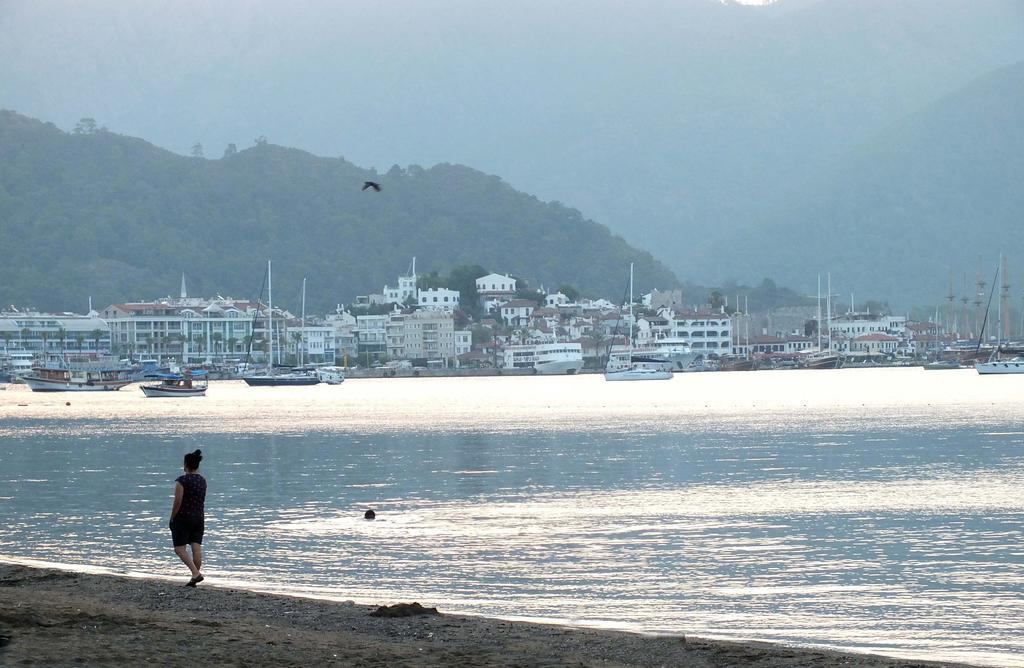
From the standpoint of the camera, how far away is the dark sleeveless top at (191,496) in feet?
52.9

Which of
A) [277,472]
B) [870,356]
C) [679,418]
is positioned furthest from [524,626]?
[870,356]

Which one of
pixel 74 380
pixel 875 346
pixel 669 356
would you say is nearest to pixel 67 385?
pixel 74 380

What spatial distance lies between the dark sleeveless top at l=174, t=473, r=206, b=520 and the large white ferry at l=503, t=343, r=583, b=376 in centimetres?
15145

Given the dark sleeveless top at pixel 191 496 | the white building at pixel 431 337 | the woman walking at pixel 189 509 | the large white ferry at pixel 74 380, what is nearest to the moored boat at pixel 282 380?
the large white ferry at pixel 74 380

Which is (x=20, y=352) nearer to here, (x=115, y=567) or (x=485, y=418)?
(x=485, y=418)

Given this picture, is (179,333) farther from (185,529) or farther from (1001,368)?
(185,529)

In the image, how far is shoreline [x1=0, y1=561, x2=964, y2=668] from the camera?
491 inches

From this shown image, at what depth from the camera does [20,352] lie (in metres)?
170

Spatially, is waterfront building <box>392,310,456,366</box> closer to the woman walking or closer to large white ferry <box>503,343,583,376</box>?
large white ferry <box>503,343,583,376</box>

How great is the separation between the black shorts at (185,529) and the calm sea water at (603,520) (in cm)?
172

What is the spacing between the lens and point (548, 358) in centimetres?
16900

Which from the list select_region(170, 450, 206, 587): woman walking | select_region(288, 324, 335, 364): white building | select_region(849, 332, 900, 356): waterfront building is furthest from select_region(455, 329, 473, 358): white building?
select_region(170, 450, 206, 587): woman walking

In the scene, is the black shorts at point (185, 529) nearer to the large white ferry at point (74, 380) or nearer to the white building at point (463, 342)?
the large white ferry at point (74, 380)

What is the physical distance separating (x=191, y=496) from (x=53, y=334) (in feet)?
551
